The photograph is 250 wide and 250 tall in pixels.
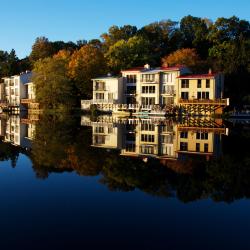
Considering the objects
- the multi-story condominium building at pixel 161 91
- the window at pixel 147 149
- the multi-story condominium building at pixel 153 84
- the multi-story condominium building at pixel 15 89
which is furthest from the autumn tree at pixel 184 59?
the window at pixel 147 149

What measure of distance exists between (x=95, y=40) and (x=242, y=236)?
330ft

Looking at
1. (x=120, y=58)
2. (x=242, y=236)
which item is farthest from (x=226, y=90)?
(x=242, y=236)

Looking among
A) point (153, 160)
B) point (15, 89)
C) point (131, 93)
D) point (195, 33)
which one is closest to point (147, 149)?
point (153, 160)

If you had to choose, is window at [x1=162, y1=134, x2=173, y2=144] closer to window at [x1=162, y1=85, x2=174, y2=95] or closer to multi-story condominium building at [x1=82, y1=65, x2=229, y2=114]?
multi-story condominium building at [x1=82, y1=65, x2=229, y2=114]

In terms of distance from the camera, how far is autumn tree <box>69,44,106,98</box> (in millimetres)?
74000

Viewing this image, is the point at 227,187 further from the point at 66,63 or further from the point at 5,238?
the point at 66,63

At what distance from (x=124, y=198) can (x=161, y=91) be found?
5435 centimetres

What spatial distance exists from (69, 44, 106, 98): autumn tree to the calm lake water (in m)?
51.8

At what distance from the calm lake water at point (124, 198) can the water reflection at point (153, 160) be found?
0.04 metres

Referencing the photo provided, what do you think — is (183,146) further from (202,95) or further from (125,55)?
(125,55)

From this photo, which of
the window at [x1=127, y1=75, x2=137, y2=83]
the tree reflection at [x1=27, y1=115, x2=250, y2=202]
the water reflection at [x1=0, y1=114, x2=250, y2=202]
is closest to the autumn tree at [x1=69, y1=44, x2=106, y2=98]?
the window at [x1=127, y1=75, x2=137, y2=83]

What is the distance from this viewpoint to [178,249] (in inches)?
321

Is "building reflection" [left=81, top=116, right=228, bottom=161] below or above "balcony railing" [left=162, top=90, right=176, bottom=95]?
below

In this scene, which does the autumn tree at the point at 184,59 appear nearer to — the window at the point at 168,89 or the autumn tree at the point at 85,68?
the window at the point at 168,89
